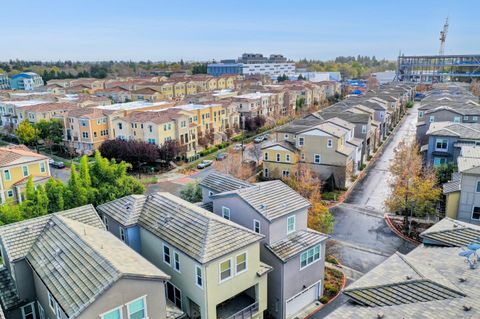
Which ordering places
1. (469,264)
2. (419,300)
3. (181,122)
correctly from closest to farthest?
(419,300)
(469,264)
(181,122)

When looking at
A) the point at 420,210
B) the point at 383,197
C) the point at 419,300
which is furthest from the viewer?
the point at 383,197

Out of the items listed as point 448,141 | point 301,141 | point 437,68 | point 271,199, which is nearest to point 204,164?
point 301,141

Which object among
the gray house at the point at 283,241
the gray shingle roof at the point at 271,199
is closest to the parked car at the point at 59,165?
the gray house at the point at 283,241

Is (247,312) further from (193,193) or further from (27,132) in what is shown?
(27,132)

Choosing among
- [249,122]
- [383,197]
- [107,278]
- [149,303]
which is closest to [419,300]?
[149,303]

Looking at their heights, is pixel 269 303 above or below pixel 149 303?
below

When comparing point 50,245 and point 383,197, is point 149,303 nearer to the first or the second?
point 50,245
